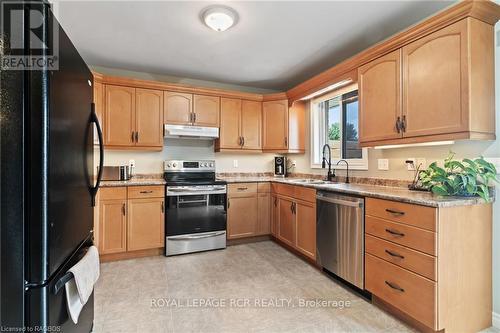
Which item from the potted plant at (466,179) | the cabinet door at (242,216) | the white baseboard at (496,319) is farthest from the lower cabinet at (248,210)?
the white baseboard at (496,319)

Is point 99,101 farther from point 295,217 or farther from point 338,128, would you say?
point 338,128

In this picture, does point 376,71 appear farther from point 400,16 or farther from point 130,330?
point 130,330

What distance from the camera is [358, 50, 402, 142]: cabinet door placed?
7.00ft

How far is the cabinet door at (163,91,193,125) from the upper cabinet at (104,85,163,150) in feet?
0.26

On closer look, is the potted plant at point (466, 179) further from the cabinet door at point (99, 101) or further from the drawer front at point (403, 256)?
the cabinet door at point (99, 101)

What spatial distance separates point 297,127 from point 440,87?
2254 mm

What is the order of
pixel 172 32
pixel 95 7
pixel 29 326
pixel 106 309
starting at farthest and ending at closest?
pixel 172 32
pixel 95 7
pixel 106 309
pixel 29 326

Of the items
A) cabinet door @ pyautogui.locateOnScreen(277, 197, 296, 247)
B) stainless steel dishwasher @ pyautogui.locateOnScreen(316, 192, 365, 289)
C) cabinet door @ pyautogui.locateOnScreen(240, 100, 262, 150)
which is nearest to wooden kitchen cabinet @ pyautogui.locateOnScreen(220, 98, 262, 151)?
cabinet door @ pyautogui.locateOnScreen(240, 100, 262, 150)

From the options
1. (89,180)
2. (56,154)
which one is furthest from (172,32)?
(56,154)

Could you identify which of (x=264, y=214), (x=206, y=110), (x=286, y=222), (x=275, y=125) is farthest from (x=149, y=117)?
(x=286, y=222)

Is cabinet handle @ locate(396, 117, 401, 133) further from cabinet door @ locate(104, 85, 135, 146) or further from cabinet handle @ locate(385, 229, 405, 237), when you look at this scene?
cabinet door @ locate(104, 85, 135, 146)

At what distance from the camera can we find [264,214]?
3.67 metres

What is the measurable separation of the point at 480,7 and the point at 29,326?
2957 millimetres

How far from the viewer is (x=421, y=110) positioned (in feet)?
6.36
